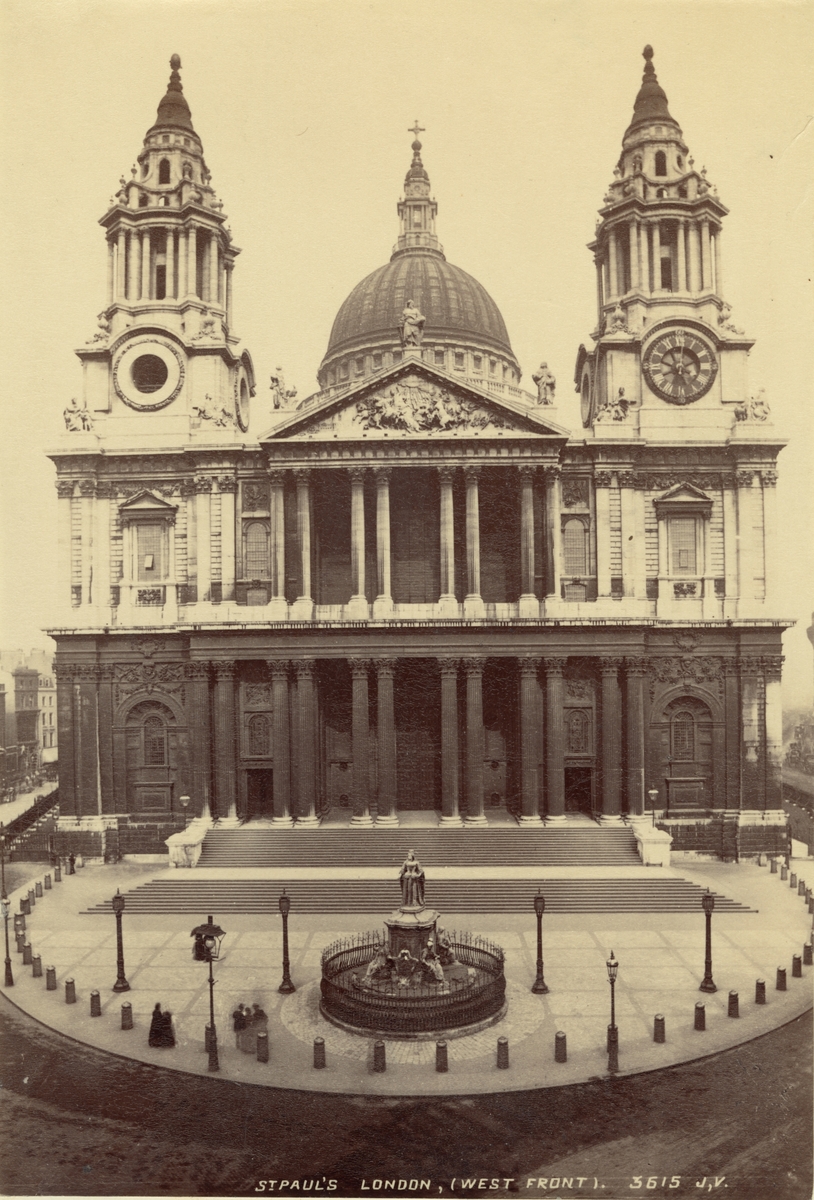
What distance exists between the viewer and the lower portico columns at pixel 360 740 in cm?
3934

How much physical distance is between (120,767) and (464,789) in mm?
15803

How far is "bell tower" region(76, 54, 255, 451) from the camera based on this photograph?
44.7 meters

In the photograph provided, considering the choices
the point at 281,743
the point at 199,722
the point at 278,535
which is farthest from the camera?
the point at 278,535

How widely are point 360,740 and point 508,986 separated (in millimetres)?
15332

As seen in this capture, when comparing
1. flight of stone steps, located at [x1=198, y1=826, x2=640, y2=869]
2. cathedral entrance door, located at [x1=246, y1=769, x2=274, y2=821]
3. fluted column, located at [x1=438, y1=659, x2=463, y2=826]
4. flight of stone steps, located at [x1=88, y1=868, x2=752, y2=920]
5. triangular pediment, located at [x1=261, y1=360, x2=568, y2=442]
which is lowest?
flight of stone steps, located at [x1=88, y1=868, x2=752, y2=920]

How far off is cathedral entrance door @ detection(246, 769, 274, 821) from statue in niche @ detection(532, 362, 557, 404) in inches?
806

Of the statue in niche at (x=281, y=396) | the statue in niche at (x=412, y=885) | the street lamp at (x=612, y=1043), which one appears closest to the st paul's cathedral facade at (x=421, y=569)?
the statue in niche at (x=281, y=396)

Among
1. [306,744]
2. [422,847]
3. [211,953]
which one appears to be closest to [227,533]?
[306,744]

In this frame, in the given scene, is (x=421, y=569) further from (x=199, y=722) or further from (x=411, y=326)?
(x=199, y=722)

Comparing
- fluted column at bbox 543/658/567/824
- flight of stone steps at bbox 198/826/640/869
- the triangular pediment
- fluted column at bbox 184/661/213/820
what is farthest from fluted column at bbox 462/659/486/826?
fluted column at bbox 184/661/213/820

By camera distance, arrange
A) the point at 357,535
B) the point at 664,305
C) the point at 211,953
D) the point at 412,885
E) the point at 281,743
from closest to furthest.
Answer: the point at 211,953 → the point at 412,885 → the point at 281,743 → the point at 357,535 → the point at 664,305

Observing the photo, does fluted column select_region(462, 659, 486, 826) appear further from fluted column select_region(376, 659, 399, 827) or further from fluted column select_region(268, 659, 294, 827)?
fluted column select_region(268, 659, 294, 827)

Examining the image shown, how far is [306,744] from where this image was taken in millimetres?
39906

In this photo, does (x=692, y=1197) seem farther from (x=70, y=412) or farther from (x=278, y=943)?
(x=70, y=412)
